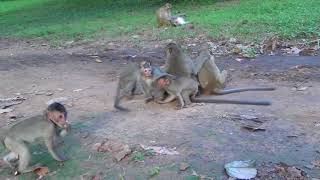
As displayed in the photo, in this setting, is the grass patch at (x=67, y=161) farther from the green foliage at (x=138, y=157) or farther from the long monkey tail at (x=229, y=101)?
the long monkey tail at (x=229, y=101)

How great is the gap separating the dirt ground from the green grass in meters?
2.38

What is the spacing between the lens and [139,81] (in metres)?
7.52

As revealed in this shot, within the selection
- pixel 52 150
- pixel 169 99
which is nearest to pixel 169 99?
pixel 169 99

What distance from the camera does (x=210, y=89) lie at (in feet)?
24.3

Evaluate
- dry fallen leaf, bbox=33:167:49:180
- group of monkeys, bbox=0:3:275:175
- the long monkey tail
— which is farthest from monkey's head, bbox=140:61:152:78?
dry fallen leaf, bbox=33:167:49:180

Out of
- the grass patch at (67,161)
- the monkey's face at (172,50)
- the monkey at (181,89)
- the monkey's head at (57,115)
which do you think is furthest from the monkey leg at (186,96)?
the monkey's head at (57,115)

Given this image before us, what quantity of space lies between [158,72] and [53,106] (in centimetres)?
215

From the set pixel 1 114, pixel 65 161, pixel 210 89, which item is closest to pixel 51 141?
pixel 65 161

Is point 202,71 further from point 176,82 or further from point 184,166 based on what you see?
point 184,166

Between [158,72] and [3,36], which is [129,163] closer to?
[158,72]

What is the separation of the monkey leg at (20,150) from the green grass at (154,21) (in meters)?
6.64

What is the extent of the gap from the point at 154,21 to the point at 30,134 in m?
10.1

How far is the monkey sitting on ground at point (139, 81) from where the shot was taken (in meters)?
7.12

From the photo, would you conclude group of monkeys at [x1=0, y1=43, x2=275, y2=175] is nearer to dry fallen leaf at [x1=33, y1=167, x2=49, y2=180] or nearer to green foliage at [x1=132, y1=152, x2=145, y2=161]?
dry fallen leaf at [x1=33, y1=167, x2=49, y2=180]
